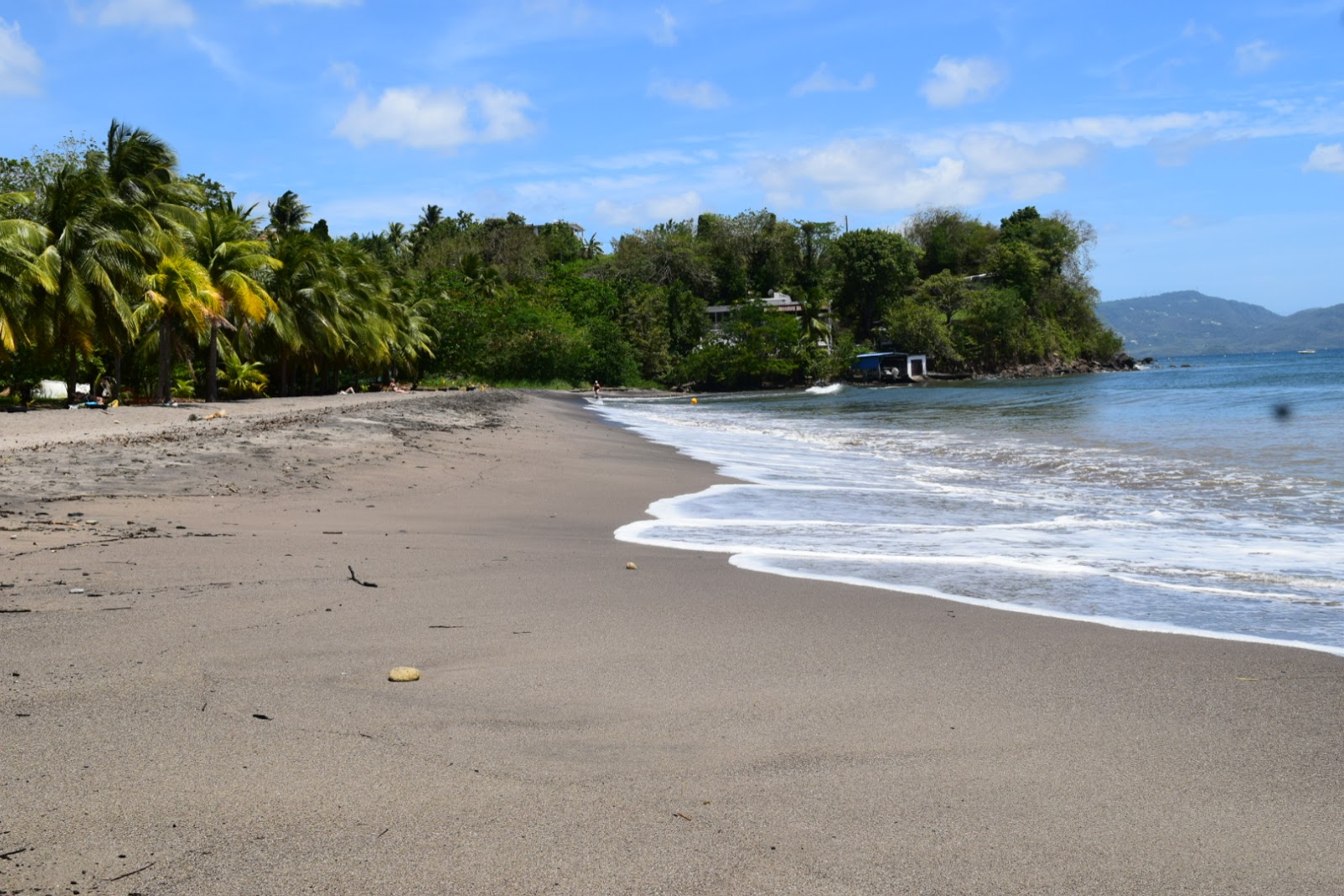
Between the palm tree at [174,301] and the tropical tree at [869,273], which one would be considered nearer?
the palm tree at [174,301]

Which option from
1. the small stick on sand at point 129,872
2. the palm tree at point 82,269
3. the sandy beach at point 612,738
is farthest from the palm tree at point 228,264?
the small stick on sand at point 129,872

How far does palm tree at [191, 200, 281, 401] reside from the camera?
104 feet

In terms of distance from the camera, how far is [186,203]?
112 feet

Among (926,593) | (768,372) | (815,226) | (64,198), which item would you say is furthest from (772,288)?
(926,593)

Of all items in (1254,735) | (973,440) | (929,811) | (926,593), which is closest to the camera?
(929,811)

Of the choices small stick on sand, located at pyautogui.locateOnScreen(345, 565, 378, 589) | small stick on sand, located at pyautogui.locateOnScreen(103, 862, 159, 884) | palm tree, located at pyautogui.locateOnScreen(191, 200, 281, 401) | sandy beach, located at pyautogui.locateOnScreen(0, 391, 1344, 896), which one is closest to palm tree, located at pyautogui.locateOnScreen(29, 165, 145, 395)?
palm tree, located at pyautogui.locateOnScreen(191, 200, 281, 401)

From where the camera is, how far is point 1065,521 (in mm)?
9516

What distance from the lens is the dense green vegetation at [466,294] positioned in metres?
26.1

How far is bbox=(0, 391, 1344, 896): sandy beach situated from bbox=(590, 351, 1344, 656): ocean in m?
0.83

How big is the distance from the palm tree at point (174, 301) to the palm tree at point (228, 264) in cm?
182

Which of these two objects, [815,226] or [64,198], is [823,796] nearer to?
[64,198]

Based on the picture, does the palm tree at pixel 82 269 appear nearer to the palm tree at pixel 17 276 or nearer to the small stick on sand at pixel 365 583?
the palm tree at pixel 17 276

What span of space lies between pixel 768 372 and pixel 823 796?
266ft

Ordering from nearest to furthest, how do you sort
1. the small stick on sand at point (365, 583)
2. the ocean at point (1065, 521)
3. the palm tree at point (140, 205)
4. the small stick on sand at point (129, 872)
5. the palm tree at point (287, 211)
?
the small stick on sand at point (129, 872) < the small stick on sand at point (365, 583) < the ocean at point (1065, 521) < the palm tree at point (140, 205) < the palm tree at point (287, 211)
